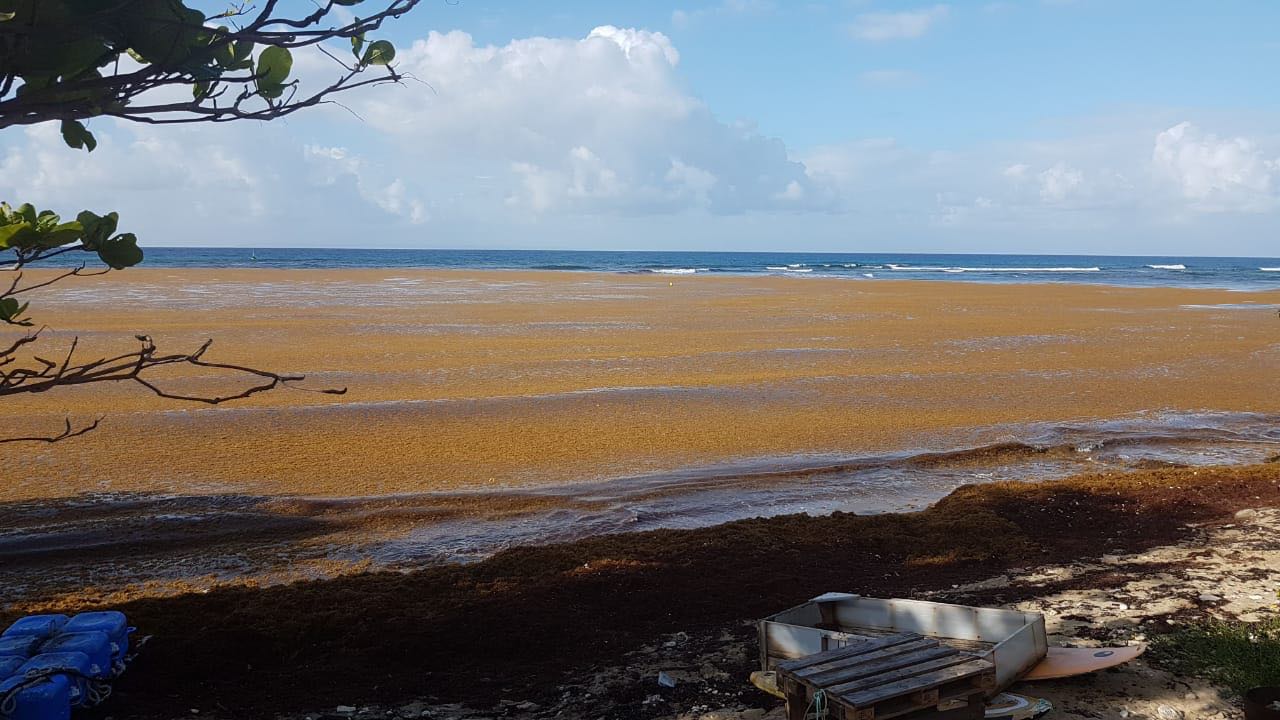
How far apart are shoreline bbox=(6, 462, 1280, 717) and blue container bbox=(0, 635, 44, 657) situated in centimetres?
53

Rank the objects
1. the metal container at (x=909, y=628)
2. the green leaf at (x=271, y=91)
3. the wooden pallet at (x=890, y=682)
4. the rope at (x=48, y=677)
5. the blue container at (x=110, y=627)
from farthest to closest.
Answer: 1. the blue container at (x=110, y=627)
2. the metal container at (x=909, y=628)
3. the rope at (x=48, y=677)
4. the wooden pallet at (x=890, y=682)
5. the green leaf at (x=271, y=91)

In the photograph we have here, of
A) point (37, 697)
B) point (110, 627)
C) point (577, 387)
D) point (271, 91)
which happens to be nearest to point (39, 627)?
point (110, 627)

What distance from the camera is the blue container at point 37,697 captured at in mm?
4582

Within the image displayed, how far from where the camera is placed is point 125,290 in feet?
132

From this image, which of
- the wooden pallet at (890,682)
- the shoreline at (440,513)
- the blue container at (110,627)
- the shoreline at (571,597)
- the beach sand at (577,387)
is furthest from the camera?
the beach sand at (577,387)

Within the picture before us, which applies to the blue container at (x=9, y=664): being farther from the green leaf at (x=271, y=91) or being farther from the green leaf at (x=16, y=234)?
the green leaf at (x=271, y=91)

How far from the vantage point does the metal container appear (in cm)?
526

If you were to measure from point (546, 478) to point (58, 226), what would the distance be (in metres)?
7.67

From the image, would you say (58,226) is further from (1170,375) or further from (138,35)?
(1170,375)

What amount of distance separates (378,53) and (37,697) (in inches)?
136

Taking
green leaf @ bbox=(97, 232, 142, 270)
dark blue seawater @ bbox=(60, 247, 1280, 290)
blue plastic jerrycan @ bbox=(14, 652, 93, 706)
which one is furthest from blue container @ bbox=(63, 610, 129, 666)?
dark blue seawater @ bbox=(60, 247, 1280, 290)

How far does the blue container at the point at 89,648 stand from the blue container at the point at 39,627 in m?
0.14

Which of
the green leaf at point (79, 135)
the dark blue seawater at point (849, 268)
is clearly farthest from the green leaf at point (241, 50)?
the dark blue seawater at point (849, 268)

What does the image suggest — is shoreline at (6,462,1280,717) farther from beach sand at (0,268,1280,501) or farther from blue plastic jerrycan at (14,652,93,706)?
beach sand at (0,268,1280,501)
